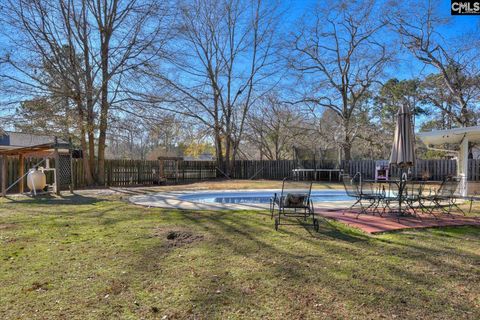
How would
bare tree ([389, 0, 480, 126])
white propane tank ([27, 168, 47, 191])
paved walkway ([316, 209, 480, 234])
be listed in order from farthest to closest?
bare tree ([389, 0, 480, 126])
white propane tank ([27, 168, 47, 191])
paved walkway ([316, 209, 480, 234])

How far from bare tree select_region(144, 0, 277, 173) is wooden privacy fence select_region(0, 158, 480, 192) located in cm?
154

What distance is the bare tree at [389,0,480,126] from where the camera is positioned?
63.3 feet

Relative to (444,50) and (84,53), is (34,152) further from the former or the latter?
(444,50)

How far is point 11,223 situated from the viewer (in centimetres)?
566

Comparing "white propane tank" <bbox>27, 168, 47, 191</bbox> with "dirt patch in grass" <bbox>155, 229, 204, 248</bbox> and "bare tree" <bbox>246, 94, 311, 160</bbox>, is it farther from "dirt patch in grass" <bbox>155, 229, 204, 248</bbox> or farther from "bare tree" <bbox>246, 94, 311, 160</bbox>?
"bare tree" <bbox>246, 94, 311, 160</bbox>

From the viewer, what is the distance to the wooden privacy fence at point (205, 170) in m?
14.2

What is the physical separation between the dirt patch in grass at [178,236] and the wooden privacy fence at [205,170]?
1003cm

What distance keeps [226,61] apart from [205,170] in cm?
768

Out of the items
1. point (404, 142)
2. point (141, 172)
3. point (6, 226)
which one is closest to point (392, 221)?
point (404, 142)

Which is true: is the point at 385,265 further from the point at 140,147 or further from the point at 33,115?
the point at 140,147

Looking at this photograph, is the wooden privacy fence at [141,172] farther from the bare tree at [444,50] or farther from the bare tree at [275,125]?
the bare tree at [444,50]

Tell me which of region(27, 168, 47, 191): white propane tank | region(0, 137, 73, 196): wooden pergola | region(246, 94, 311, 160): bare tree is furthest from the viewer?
region(246, 94, 311, 160): bare tree

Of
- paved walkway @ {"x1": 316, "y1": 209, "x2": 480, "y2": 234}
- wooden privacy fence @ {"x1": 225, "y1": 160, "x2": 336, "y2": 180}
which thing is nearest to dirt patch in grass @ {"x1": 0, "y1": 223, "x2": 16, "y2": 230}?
paved walkway @ {"x1": 316, "y1": 209, "x2": 480, "y2": 234}

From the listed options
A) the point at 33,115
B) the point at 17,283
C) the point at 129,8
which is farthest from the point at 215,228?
the point at 129,8
